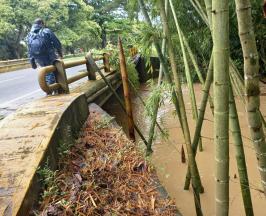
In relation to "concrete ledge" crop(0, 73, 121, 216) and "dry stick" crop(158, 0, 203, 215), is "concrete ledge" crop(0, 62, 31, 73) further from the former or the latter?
"dry stick" crop(158, 0, 203, 215)

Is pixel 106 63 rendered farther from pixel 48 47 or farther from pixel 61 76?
pixel 61 76

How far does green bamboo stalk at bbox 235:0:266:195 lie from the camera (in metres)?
1.34

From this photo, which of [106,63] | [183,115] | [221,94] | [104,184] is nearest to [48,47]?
[106,63]

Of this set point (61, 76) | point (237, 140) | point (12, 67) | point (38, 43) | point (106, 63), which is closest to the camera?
point (237, 140)

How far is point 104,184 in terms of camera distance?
2891mm

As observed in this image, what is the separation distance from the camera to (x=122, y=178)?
312cm

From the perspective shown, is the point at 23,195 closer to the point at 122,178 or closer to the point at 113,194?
the point at 113,194

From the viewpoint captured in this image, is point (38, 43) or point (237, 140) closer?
point (237, 140)

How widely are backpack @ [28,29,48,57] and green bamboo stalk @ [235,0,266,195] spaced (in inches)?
212

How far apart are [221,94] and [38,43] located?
17.6 feet

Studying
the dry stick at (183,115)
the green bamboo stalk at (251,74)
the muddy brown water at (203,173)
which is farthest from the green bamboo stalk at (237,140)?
the dry stick at (183,115)

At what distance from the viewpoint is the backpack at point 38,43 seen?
6340 millimetres

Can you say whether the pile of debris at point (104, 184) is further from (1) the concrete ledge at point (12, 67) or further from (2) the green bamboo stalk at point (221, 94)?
(1) the concrete ledge at point (12, 67)

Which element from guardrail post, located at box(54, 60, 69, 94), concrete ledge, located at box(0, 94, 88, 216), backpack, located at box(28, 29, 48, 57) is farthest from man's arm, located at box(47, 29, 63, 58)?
concrete ledge, located at box(0, 94, 88, 216)
